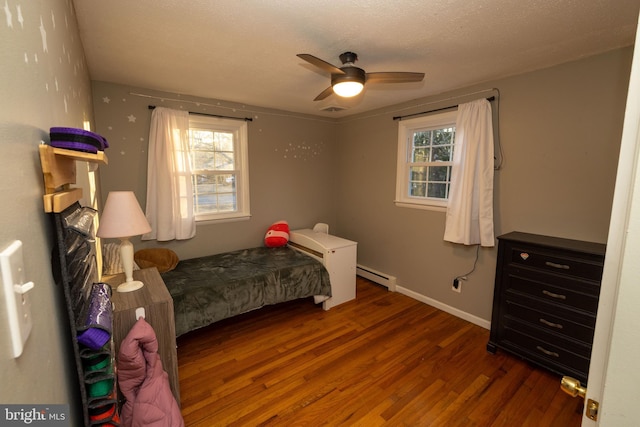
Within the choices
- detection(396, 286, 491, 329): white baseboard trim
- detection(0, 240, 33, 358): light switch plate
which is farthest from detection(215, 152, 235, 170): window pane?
detection(0, 240, 33, 358): light switch plate

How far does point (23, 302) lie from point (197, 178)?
3043mm

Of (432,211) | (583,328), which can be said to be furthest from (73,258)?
(432,211)

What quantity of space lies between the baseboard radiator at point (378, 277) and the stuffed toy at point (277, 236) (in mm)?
1180

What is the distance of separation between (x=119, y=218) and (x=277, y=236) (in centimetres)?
220

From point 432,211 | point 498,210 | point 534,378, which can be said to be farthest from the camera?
point 432,211

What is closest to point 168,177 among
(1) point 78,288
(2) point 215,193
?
(2) point 215,193

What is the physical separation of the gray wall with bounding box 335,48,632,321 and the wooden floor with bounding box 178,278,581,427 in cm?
59

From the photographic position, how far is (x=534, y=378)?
210 cm

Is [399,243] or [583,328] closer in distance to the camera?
[583,328]

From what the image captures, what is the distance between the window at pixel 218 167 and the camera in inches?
128

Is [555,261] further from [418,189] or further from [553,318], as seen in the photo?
[418,189]

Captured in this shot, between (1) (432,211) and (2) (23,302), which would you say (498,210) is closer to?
(1) (432,211)

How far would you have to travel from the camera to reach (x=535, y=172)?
2371mm

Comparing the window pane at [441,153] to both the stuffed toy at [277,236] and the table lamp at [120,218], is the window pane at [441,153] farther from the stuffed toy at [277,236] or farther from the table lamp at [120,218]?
the table lamp at [120,218]
